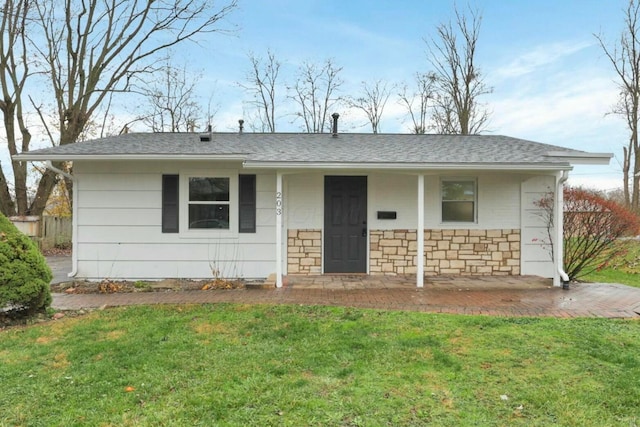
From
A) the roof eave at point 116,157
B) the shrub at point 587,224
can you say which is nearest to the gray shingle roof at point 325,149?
the roof eave at point 116,157

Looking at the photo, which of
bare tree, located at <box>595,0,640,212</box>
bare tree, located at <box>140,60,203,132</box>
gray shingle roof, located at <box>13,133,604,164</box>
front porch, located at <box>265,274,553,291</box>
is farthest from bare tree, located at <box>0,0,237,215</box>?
bare tree, located at <box>595,0,640,212</box>

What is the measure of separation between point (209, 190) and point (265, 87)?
15801 millimetres

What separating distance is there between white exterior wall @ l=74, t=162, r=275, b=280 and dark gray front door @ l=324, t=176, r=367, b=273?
1229mm

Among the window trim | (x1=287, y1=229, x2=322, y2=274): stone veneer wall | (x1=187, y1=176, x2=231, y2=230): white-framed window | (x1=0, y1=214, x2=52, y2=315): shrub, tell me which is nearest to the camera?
(x1=0, y1=214, x2=52, y2=315): shrub

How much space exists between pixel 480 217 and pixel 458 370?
→ 17.5 feet

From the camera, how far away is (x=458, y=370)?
3361 mm

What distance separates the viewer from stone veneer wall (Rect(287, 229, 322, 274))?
7984 mm

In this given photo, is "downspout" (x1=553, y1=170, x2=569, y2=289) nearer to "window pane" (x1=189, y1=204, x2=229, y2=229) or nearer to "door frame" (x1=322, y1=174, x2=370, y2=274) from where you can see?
"door frame" (x1=322, y1=174, x2=370, y2=274)

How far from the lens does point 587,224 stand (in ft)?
24.7

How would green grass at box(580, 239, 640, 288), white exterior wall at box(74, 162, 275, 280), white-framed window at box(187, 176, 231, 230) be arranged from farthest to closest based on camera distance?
green grass at box(580, 239, 640, 288)
white-framed window at box(187, 176, 231, 230)
white exterior wall at box(74, 162, 275, 280)

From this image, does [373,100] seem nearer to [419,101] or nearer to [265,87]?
[419,101]

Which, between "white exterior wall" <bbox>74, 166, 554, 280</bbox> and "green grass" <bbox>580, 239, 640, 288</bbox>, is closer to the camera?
"white exterior wall" <bbox>74, 166, 554, 280</bbox>

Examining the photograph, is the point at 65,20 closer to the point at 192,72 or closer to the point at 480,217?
the point at 192,72

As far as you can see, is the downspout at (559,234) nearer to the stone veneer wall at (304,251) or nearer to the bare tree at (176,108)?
the stone veneer wall at (304,251)
